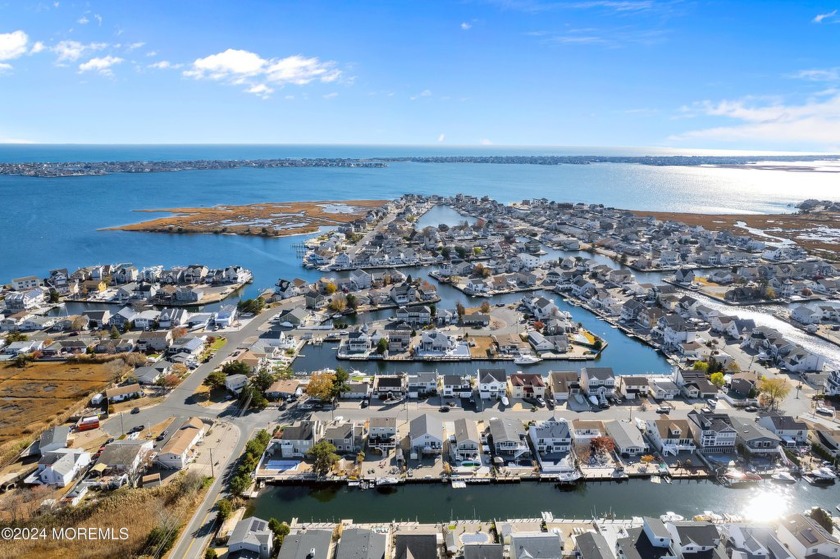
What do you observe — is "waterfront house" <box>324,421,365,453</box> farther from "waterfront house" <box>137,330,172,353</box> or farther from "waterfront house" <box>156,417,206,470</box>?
"waterfront house" <box>137,330,172,353</box>

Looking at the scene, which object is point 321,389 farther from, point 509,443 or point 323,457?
point 509,443

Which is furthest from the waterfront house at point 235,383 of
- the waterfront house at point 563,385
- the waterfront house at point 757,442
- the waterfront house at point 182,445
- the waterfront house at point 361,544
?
the waterfront house at point 757,442

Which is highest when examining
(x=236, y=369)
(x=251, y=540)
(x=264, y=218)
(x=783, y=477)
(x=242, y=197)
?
(x=242, y=197)

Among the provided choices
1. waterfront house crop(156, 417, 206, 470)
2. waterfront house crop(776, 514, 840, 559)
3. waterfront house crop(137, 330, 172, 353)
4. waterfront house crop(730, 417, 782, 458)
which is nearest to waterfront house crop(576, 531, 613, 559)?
waterfront house crop(776, 514, 840, 559)

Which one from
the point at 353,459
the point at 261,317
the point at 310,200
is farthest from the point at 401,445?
the point at 310,200

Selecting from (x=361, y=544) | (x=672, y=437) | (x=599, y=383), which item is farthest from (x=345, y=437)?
(x=672, y=437)

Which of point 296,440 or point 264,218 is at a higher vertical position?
point 264,218

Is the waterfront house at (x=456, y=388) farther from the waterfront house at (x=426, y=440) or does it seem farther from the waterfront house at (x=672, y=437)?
the waterfront house at (x=672, y=437)
